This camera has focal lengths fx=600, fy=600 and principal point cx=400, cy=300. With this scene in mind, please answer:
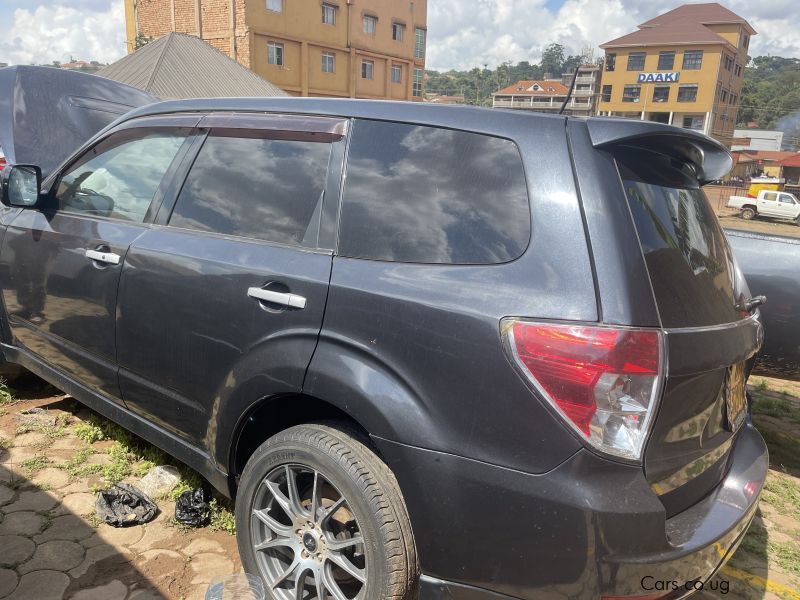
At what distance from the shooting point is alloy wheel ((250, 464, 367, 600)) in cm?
198

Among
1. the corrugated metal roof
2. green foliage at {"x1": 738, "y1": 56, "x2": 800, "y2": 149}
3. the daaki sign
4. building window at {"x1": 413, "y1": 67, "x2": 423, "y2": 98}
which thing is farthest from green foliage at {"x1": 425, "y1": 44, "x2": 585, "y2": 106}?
the corrugated metal roof

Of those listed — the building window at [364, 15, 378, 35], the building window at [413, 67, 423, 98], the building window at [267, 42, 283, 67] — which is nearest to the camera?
the building window at [267, 42, 283, 67]

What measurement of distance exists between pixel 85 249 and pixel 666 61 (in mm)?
72569

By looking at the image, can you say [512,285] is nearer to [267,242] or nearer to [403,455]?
[403,455]

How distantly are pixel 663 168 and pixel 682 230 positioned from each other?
8.6 inches

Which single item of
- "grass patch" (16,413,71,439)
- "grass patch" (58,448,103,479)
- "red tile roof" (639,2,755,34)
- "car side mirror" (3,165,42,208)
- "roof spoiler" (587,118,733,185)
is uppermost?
"red tile roof" (639,2,755,34)

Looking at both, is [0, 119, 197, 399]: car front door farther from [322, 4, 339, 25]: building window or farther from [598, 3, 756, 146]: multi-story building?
[598, 3, 756, 146]: multi-story building

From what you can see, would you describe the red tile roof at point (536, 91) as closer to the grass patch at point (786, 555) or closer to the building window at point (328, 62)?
the building window at point (328, 62)

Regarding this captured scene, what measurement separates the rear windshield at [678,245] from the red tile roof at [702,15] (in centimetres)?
7959

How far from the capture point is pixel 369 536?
Result: 5.97 ft

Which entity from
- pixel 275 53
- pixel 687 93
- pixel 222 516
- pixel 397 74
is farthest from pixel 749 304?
pixel 687 93

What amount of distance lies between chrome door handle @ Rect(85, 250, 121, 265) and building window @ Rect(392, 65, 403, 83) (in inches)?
1499

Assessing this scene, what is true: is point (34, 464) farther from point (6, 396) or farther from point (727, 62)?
point (727, 62)

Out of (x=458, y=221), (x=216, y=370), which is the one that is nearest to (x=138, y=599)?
(x=216, y=370)
